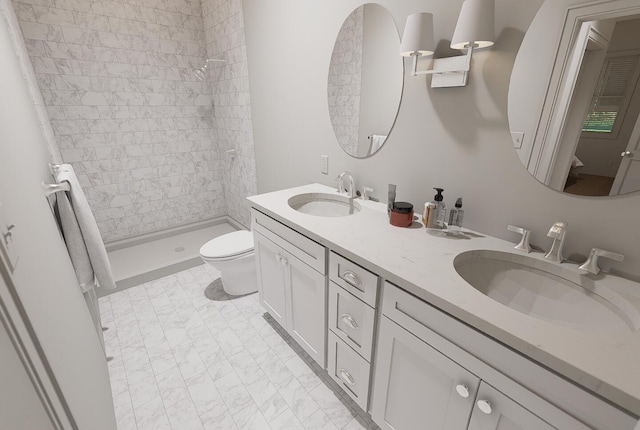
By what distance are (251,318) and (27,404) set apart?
1.55m

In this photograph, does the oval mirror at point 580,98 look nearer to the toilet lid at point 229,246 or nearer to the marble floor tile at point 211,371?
the marble floor tile at point 211,371

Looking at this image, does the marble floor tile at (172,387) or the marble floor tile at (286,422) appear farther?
the marble floor tile at (172,387)

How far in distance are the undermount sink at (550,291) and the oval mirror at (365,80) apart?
800 millimetres

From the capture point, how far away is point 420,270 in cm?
94

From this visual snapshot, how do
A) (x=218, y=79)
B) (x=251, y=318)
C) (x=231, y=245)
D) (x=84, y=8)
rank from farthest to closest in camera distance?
(x=218, y=79) < (x=84, y=8) < (x=231, y=245) < (x=251, y=318)

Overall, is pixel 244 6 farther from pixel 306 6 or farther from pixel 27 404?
pixel 27 404

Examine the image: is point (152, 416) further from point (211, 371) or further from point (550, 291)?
point (550, 291)

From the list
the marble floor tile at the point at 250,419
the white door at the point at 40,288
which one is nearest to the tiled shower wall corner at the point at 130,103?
the white door at the point at 40,288

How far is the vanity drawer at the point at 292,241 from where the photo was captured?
1.27 m

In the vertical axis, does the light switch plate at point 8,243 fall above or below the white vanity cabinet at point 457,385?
above

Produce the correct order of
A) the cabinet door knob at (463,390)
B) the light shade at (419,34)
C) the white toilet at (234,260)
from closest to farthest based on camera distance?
the cabinet door knob at (463,390), the light shade at (419,34), the white toilet at (234,260)

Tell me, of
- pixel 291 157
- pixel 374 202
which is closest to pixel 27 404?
pixel 374 202

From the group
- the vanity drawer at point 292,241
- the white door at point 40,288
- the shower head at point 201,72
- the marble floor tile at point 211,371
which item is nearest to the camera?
the white door at point 40,288

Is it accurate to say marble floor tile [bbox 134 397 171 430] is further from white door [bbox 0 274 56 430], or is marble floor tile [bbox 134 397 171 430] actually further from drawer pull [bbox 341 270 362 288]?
drawer pull [bbox 341 270 362 288]
